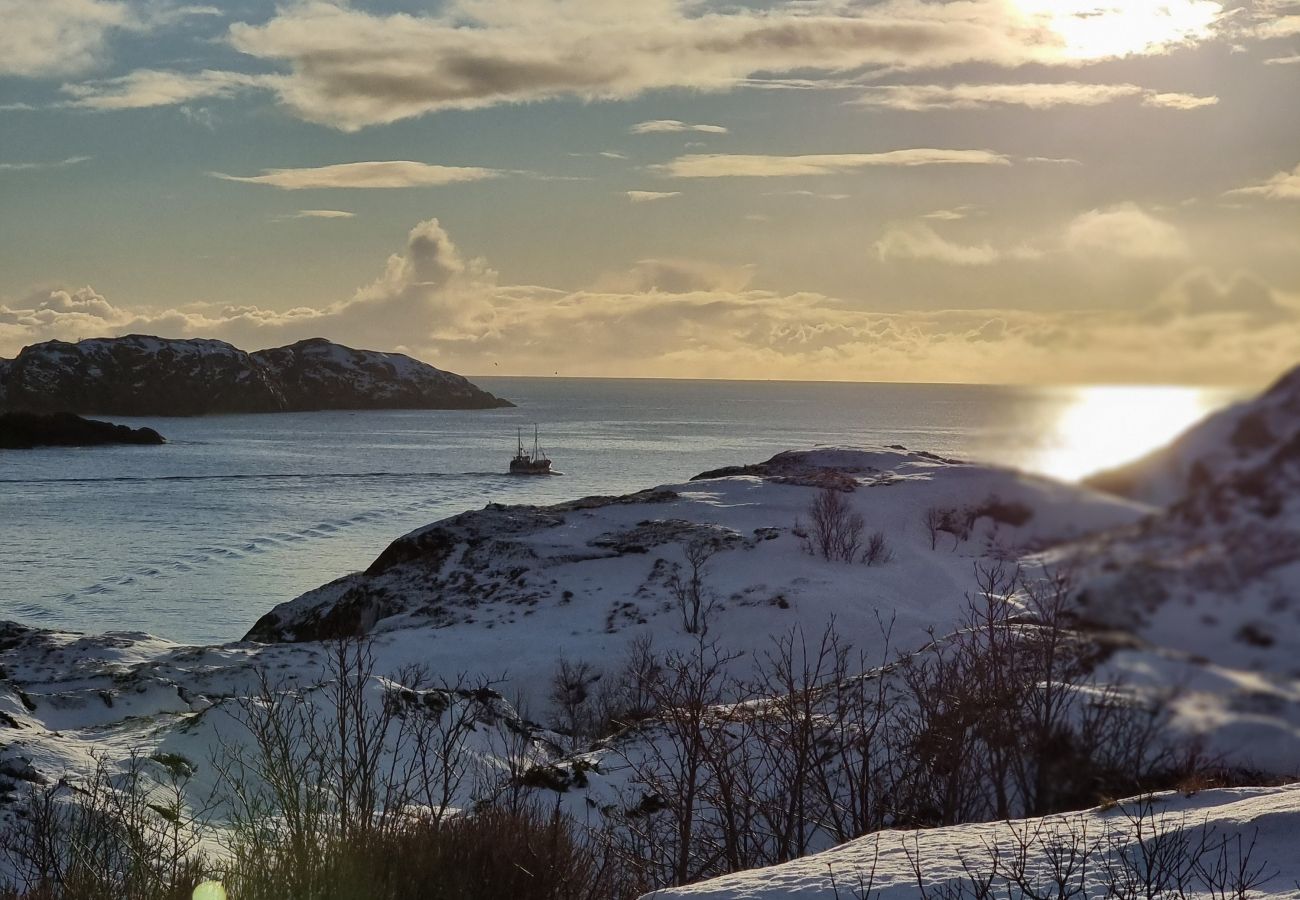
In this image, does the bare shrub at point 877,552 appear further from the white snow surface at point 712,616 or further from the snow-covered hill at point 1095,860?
the snow-covered hill at point 1095,860

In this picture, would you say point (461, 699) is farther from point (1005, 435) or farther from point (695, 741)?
point (1005, 435)

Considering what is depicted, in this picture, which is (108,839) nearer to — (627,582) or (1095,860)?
(1095,860)

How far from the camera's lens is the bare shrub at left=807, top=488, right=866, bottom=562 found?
123 ft

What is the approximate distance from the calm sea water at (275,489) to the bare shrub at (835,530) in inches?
226

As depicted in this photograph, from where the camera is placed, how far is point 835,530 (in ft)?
124

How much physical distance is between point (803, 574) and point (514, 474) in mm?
63302

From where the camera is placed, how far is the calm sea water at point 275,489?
143 ft

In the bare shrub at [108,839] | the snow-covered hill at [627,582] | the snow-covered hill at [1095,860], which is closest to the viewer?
A: the snow-covered hill at [1095,860]

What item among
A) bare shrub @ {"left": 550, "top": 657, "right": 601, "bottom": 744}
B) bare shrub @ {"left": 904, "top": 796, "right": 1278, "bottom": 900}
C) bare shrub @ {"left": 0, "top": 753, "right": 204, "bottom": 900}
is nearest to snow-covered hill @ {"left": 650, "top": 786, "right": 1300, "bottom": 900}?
bare shrub @ {"left": 904, "top": 796, "right": 1278, "bottom": 900}

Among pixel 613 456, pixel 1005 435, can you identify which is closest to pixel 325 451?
pixel 613 456

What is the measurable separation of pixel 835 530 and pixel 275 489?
194 feet

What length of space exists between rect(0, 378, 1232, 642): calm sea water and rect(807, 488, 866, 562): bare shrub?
575 centimetres

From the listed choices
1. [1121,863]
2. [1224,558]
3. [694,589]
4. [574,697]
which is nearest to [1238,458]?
[1224,558]

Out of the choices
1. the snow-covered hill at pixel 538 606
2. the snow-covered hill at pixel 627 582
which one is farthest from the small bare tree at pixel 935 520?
the snow-covered hill at pixel 627 582
